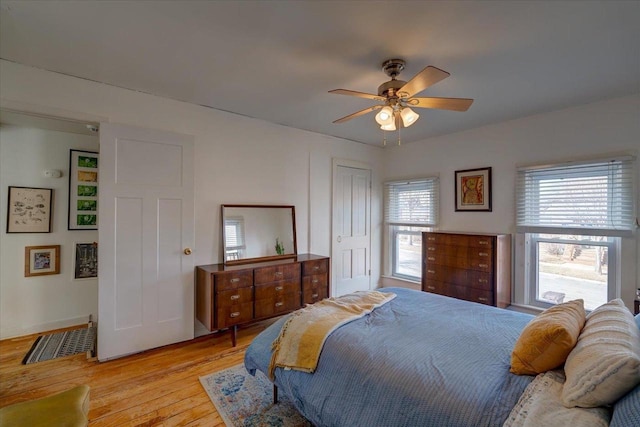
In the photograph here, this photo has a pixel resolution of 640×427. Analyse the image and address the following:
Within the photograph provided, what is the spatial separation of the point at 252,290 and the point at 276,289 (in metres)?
0.28

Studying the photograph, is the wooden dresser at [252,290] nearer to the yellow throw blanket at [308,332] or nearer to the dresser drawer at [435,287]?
the yellow throw blanket at [308,332]

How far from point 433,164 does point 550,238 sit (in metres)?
1.66

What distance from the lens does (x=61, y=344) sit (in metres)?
2.90

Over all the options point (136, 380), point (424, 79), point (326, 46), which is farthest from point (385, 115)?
point (136, 380)

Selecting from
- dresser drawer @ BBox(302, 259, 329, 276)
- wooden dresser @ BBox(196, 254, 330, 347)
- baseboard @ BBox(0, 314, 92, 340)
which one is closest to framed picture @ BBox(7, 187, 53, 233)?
baseboard @ BBox(0, 314, 92, 340)

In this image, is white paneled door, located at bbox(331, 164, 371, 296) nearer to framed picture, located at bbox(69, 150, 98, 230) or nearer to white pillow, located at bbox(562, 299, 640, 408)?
framed picture, located at bbox(69, 150, 98, 230)

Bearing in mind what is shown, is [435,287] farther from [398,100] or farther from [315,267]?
[398,100]

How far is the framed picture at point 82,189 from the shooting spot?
11.1ft

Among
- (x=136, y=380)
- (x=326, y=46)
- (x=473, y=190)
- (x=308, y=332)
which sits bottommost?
(x=136, y=380)

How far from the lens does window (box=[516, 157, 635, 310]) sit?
277 cm

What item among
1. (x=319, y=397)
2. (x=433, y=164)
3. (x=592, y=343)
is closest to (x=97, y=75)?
(x=319, y=397)

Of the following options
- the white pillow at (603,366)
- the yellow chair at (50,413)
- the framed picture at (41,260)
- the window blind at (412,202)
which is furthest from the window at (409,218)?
the framed picture at (41,260)

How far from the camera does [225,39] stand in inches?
75.3

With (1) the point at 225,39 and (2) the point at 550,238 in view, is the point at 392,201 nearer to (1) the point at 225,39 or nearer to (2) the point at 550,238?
(2) the point at 550,238
